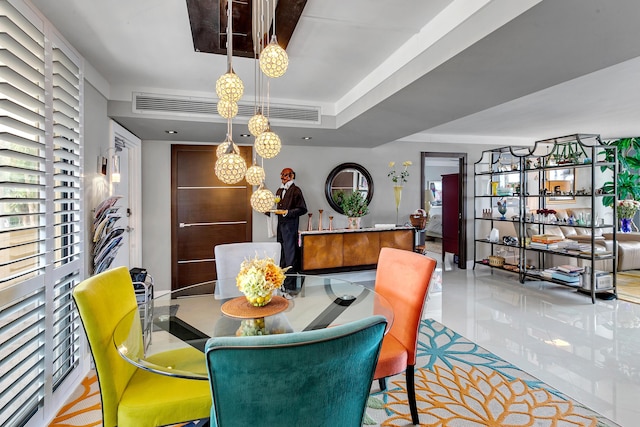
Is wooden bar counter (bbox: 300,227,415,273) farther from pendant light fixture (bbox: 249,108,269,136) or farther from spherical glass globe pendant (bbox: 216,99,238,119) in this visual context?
spherical glass globe pendant (bbox: 216,99,238,119)

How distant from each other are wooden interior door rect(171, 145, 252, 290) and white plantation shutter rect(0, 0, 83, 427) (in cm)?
230

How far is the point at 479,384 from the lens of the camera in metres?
2.30

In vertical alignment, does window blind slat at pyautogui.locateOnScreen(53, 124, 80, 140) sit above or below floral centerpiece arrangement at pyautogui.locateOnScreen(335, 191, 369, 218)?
above

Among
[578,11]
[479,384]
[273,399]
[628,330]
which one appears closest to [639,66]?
[578,11]

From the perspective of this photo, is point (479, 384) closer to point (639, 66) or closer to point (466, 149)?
point (639, 66)

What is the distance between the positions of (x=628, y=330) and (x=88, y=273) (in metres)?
4.81

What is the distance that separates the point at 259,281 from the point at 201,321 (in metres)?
0.41

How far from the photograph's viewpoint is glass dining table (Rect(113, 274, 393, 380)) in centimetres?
143

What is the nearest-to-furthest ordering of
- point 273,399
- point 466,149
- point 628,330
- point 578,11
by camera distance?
1. point 273,399
2. point 578,11
3. point 628,330
4. point 466,149

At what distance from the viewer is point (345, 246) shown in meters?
4.59

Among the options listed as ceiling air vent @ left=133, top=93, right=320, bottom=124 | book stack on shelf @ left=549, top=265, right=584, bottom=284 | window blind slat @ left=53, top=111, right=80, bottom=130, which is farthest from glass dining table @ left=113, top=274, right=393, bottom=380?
book stack on shelf @ left=549, top=265, right=584, bottom=284

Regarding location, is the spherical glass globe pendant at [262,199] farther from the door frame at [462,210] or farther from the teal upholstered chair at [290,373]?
the door frame at [462,210]

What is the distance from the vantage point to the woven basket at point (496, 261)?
5367mm

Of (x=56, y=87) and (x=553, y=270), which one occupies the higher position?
(x=56, y=87)
